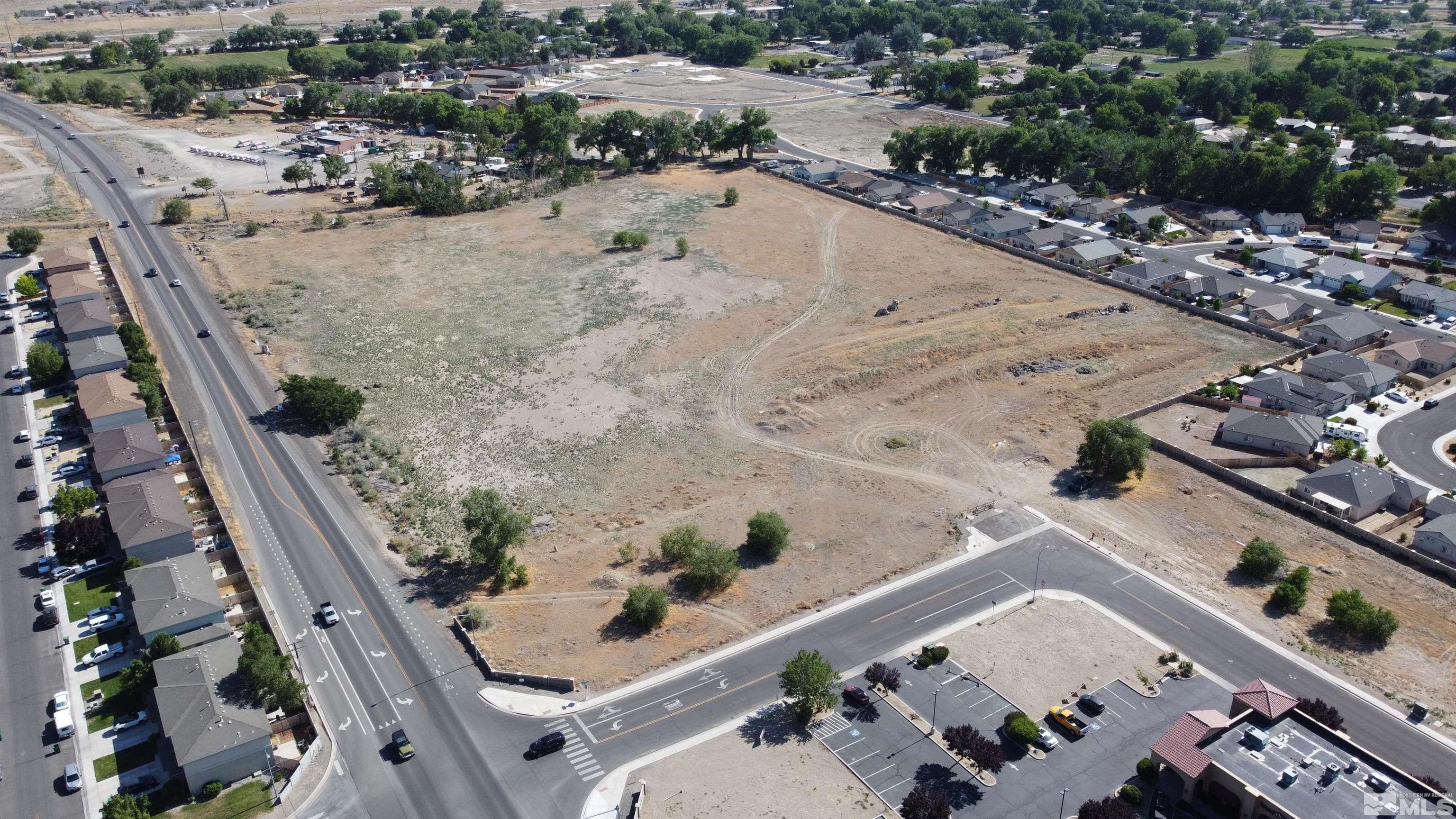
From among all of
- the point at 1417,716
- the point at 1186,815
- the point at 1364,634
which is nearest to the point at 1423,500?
the point at 1364,634

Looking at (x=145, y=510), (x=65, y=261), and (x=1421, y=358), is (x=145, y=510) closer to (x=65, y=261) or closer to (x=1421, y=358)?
(x=65, y=261)

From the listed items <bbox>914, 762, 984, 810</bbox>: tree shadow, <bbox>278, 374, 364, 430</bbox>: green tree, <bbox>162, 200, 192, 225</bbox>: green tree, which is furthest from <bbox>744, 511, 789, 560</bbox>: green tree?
<bbox>162, 200, 192, 225</bbox>: green tree

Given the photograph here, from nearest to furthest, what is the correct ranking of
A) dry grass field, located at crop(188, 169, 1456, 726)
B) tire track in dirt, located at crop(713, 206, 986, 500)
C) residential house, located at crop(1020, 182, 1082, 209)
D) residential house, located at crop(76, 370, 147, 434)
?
dry grass field, located at crop(188, 169, 1456, 726) < tire track in dirt, located at crop(713, 206, 986, 500) < residential house, located at crop(76, 370, 147, 434) < residential house, located at crop(1020, 182, 1082, 209)

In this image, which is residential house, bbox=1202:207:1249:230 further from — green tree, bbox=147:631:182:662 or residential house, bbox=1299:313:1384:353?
green tree, bbox=147:631:182:662

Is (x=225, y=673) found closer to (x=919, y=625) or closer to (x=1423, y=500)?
(x=919, y=625)

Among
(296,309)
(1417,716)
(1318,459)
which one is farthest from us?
(296,309)

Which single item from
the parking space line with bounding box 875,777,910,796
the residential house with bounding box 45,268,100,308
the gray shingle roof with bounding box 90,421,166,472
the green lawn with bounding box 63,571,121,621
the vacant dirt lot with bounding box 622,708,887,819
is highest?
the residential house with bounding box 45,268,100,308
